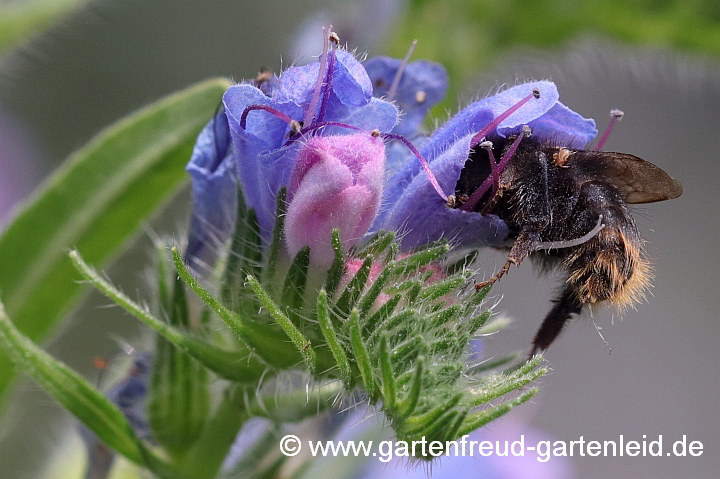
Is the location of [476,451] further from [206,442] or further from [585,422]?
[585,422]

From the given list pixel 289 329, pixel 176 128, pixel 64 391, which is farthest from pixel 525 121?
pixel 64 391

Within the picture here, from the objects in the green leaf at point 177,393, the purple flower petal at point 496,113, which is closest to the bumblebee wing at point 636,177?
the purple flower petal at point 496,113

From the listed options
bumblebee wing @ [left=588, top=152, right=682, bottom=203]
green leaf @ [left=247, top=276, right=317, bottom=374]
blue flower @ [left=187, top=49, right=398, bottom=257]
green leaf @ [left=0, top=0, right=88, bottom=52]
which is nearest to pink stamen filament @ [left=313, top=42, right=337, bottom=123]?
blue flower @ [left=187, top=49, right=398, bottom=257]

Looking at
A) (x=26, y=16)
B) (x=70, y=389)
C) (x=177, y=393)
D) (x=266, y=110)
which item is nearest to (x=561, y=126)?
(x=266, y=110)

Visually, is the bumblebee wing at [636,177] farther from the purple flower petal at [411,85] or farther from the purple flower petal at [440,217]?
the purple flower petal at [411,85]

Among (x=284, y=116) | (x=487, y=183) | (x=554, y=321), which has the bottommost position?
(x=554, y=321)

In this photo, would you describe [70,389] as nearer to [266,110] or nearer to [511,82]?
[266,110]
